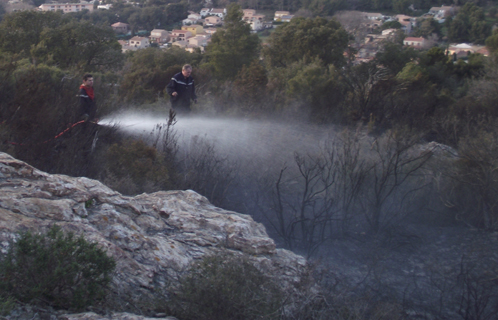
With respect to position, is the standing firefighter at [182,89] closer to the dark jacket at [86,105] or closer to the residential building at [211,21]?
the dark jacket at [86,105]

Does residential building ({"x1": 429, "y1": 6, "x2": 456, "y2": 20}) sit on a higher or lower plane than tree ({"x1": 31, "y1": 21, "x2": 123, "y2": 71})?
higher

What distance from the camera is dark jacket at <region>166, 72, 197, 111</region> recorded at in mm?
8320

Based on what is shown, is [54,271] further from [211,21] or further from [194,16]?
[194,16]

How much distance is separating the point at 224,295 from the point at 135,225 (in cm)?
121

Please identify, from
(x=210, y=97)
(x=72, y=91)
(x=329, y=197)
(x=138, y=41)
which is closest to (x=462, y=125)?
(x=329, y=197)

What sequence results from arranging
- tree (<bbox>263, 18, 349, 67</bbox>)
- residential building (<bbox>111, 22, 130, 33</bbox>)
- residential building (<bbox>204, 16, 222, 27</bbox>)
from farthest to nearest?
residential building (<bbox>204, 16, 222, 27</bbox>) < residential building (<bbox>111, 22, 130, 33</bbox>) < tree (<bbox>263, 18, 349, 67</bbox>)

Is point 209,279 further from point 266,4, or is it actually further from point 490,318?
point 266,4

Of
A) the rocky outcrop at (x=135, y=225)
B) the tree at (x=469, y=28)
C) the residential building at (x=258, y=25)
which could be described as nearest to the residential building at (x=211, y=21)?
the residential building at (x=258, y=25)

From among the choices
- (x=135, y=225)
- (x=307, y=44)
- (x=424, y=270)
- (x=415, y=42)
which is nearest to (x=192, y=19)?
(x=415, y=42)

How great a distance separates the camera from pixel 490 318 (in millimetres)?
Result: 4527

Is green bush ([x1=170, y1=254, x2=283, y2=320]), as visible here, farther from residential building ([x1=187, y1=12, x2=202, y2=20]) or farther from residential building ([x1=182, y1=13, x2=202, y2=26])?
residential building ([x1=187, y1=12, x2=202, y2=20])

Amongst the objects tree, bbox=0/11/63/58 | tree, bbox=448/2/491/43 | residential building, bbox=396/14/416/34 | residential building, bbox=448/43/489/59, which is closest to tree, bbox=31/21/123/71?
tree, bbox=0/11/63/58

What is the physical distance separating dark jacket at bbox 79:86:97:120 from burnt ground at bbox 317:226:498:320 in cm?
418

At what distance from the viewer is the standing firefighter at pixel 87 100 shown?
22.4 ft
